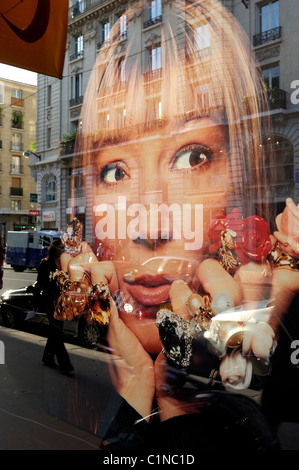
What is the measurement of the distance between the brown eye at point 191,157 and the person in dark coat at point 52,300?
1.17 m

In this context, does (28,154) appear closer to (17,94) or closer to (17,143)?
(17,143)

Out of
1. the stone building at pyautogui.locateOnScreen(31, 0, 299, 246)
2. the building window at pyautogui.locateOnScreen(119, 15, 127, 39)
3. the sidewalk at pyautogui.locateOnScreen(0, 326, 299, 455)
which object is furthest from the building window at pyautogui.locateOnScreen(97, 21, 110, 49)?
the sidewalk at pyautogui.locateOnScreen(0, 326, 299, 455)

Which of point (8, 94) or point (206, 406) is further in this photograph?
point (8, 94)

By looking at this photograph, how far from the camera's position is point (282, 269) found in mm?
1776

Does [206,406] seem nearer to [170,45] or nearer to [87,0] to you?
[170,45]

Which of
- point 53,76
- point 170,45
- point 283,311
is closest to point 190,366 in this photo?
point 283,311

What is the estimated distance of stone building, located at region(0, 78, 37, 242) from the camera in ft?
10.8

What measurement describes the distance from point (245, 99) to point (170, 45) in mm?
651

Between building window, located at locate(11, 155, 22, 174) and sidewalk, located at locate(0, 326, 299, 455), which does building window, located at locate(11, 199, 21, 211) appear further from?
sidewalk, located at locate(0, 326, 299, 455)

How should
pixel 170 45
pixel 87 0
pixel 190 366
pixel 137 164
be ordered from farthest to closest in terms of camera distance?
pixel 87 0, pixel 137 164, pixel 170 45, pixel 190 366

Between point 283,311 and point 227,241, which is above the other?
point 227,241

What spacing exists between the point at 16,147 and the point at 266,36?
2.21m

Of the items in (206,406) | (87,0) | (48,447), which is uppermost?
(87,0)

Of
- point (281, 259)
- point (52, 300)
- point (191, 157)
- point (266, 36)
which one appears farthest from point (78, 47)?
point (281, 259)
